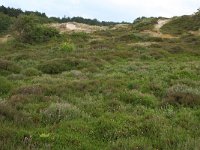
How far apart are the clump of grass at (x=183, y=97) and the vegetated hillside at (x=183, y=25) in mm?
39970

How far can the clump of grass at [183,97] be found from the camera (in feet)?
41.1

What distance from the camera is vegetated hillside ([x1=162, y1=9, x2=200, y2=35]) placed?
54.0 metres

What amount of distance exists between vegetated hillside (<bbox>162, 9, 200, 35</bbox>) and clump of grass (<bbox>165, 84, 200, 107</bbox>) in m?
40.0

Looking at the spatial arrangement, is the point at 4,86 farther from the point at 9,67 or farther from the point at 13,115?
the point at 9,67

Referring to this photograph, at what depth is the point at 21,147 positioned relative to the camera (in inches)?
303

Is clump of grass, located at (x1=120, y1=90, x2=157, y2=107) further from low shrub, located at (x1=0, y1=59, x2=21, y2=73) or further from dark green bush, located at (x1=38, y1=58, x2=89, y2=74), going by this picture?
dark green bush, located at (x1=38, y1=58, x2=89, y2=74)

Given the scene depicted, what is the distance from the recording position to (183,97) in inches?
505

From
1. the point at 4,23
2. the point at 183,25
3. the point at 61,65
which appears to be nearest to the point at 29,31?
the point at 183,25

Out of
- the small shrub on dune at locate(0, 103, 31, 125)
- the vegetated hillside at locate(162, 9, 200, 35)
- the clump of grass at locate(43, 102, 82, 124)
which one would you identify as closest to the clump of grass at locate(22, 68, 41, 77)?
the clump of grass at locate(43, 102, 82, 124)

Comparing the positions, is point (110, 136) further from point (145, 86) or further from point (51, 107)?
point (145, 86)

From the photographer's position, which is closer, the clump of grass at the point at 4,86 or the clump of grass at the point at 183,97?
the clump of grass at the point at 183,97

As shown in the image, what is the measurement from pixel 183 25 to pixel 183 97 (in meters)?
47.1

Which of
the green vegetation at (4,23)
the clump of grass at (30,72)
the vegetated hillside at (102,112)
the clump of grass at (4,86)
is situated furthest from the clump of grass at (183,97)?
the green vegetation at (4,23)

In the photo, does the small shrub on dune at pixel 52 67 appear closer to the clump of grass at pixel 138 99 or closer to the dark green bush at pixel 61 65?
the dark green bush at pixel 61 65
